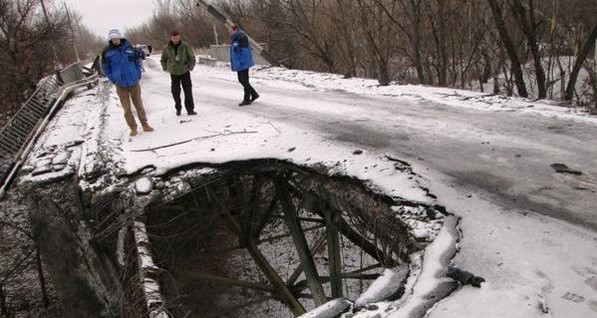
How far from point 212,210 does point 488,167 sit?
140 inches

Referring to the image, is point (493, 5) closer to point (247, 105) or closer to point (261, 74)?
point (247, 105)

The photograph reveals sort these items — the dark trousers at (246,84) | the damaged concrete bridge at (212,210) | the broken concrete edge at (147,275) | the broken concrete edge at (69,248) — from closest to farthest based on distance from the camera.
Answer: the broken concrete edge at (147,275)
the damaged concrete bridge at (212,210)
the broken concrete edge at (69,248)
the dark trousers at (246,84)

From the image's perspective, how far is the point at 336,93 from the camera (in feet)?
31.6

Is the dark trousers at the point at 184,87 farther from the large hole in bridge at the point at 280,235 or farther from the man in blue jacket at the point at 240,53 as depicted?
the large hole in bridge at the point at 280,235

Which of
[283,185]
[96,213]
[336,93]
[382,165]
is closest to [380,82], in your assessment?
[336,93]

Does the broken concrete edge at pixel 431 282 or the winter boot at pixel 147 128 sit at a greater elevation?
the winter boot at pixel 147 128

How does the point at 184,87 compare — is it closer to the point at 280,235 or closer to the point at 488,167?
the point at 280,235

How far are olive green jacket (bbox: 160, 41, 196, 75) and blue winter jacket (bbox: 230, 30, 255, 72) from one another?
0.84m

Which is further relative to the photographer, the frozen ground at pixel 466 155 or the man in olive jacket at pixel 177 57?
the man in olive jacket at pixel 177 57

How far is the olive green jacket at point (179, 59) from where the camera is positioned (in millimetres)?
7884

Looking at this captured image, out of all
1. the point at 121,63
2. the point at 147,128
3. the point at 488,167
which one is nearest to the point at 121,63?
the point at 121,63

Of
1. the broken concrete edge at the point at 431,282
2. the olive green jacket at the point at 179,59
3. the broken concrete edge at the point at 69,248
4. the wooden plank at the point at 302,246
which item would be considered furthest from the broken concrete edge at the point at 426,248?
the olive green jacket at the point at 179,59

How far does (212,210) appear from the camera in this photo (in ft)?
21.5

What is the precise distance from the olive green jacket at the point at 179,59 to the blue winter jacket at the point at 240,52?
0.84 meters
